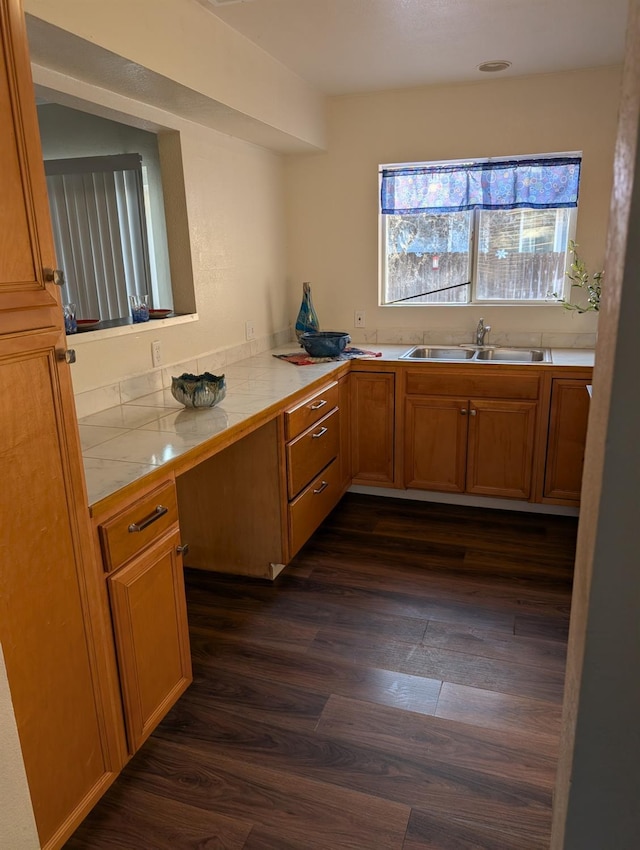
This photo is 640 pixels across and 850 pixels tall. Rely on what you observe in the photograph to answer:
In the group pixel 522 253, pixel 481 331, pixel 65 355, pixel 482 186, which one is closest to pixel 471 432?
pixel 481 331

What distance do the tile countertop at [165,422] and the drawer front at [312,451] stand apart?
244mm

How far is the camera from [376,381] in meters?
3.56

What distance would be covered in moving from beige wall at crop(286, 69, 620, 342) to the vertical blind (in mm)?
1269

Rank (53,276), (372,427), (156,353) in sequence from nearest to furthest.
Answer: (53,276) → (156,353) → (372,427)

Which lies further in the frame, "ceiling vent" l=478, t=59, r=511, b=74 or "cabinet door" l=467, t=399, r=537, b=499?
"cabinet door" l=467, t=399, r=537, b=499

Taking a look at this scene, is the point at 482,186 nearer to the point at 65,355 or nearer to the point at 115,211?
the point at 115,211

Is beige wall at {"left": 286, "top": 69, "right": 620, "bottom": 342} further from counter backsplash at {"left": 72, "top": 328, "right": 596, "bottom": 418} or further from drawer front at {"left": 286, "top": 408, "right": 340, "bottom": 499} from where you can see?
drawer front at {"left": 286, "top": 408, "right": 340, "bottom": 499}

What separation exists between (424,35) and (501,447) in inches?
81.1

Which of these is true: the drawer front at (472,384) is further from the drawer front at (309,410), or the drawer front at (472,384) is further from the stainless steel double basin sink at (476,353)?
the drawer front at (309,410)

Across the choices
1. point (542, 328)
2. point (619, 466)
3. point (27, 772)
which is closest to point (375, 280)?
point (542, 328)

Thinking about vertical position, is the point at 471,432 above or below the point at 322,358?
below

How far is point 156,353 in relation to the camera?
9.04ft

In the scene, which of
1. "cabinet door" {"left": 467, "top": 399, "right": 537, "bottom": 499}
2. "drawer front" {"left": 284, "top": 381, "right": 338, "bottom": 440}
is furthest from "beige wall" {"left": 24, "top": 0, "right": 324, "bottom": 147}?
"cabinet door" {"left": 467, "top": 399, "right": 537, "bottom": 499}

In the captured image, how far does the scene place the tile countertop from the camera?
1.78m
